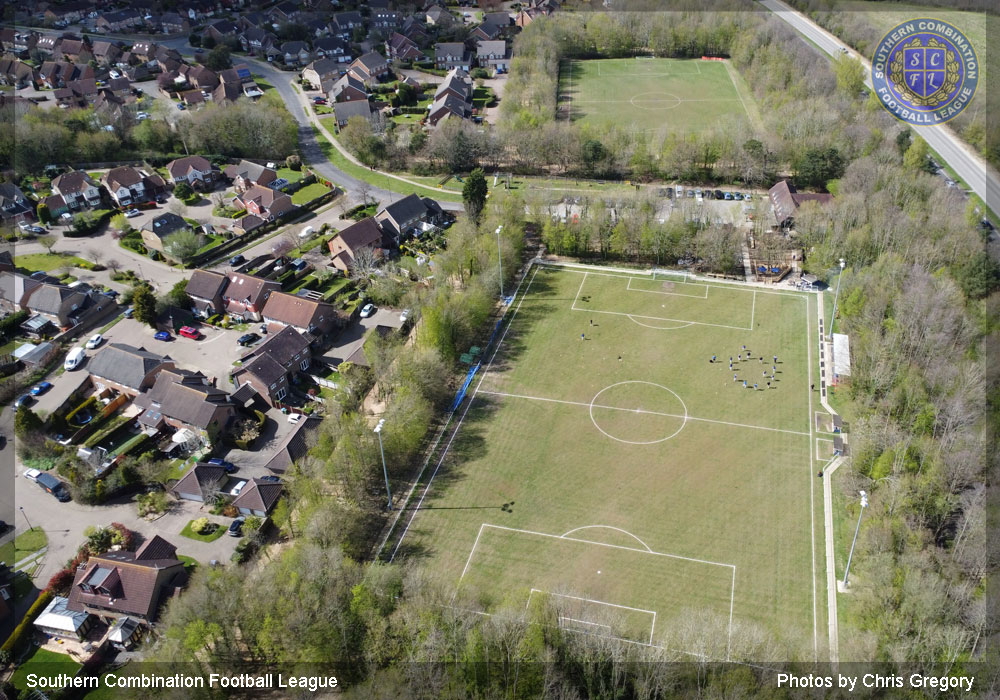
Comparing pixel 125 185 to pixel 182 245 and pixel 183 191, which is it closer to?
pixel 183 191

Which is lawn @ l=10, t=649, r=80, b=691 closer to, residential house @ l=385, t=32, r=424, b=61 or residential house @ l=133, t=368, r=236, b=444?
residential house @ l=133, t=368, r=236, b=444

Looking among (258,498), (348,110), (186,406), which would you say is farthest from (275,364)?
(348,110)

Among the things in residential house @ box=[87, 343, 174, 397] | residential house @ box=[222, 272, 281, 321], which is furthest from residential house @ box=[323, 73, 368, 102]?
residential house @ box=[87, 343, 174, 397]

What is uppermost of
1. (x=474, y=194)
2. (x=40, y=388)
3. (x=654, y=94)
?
(x=654, y=94)

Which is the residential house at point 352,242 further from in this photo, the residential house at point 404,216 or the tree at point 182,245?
the tree at point 182,245

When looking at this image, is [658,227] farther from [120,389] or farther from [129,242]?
[129,242]

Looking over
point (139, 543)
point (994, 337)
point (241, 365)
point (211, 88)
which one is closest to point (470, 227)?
point (241, 365)
